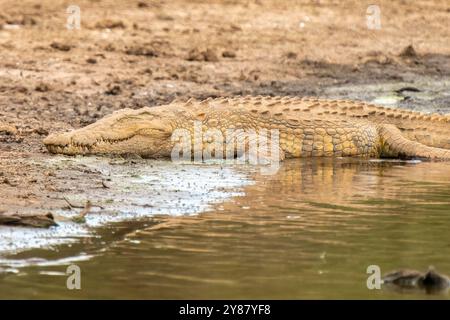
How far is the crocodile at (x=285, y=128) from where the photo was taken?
10.3 m

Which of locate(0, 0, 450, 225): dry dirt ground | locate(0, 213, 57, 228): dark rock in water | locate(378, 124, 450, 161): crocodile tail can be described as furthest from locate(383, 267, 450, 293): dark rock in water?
locate(378, 124, 450, 161): crocodile tail

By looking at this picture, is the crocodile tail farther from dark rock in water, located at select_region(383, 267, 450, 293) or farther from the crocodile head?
dark rock in water, located at select_region(383, 267, 450, 293)

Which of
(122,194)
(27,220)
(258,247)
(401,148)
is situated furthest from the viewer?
(401,148)

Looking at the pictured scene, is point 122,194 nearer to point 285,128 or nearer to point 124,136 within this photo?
point 124,136

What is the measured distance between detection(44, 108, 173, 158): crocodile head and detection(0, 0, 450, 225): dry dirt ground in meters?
0.31

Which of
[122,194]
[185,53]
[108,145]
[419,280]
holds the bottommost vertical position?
[419,280]

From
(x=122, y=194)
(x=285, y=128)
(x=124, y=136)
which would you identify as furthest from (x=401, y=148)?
(x=122, y=194)

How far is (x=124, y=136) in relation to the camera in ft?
33.7

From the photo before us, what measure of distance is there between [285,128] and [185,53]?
5.44 meters

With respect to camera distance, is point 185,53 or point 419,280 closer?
point 419,280

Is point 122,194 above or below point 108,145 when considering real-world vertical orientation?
below

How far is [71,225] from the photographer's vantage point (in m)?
6.90

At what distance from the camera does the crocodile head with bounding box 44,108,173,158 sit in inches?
394

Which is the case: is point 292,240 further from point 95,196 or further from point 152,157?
point 152,157
